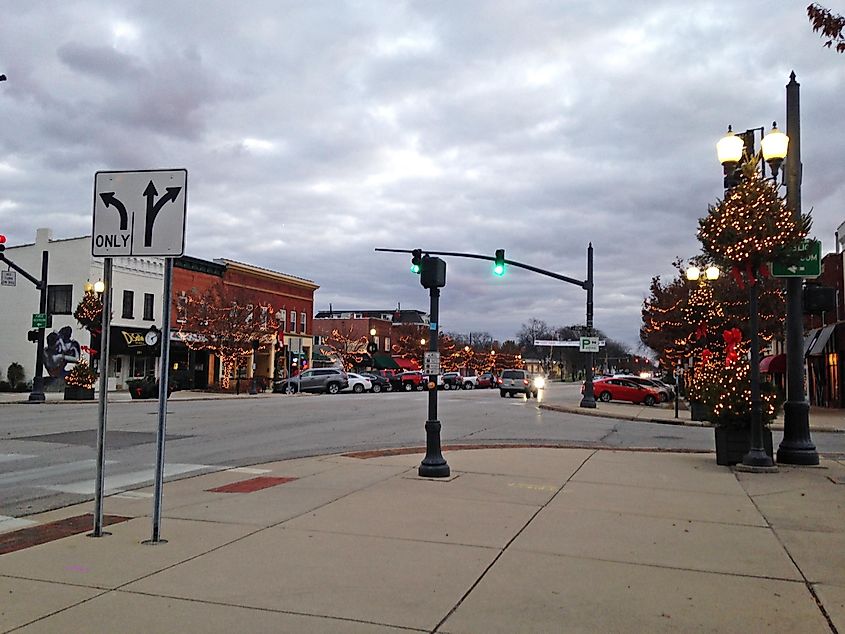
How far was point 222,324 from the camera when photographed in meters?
43.9

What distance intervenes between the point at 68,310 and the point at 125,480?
3580 centimetres

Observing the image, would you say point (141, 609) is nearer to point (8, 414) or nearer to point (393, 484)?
point (393, 484)

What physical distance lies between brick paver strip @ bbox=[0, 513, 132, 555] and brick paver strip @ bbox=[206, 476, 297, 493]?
6.02 ft

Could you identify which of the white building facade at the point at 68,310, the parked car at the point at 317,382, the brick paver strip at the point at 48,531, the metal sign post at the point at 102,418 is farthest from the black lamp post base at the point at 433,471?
the parked car at the point at 317,382

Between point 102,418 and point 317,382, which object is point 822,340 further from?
point 102,418

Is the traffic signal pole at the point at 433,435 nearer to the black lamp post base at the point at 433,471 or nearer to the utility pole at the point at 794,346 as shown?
the black lamp post base at the point at 433,471

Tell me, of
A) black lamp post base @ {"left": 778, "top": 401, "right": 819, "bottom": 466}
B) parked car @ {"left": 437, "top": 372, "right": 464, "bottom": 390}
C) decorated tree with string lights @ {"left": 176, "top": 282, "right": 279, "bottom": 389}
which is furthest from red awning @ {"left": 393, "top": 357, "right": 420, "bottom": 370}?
black lamp post base @ {"left": 778, "top": 401, "right": 819, "bottom": 466}

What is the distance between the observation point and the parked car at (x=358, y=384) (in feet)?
165

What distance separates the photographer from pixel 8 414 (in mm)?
22500

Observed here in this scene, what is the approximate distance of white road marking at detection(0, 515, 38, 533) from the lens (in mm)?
7443

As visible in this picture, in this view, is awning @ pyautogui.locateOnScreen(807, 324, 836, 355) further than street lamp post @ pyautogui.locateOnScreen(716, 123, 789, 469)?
Yes

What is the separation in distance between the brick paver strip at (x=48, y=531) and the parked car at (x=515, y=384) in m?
37.6

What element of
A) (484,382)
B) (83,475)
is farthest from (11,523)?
(484,382)

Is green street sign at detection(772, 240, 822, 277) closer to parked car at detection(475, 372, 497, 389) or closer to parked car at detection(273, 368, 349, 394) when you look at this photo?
parked car at detection(273, 368, 349, 394)
